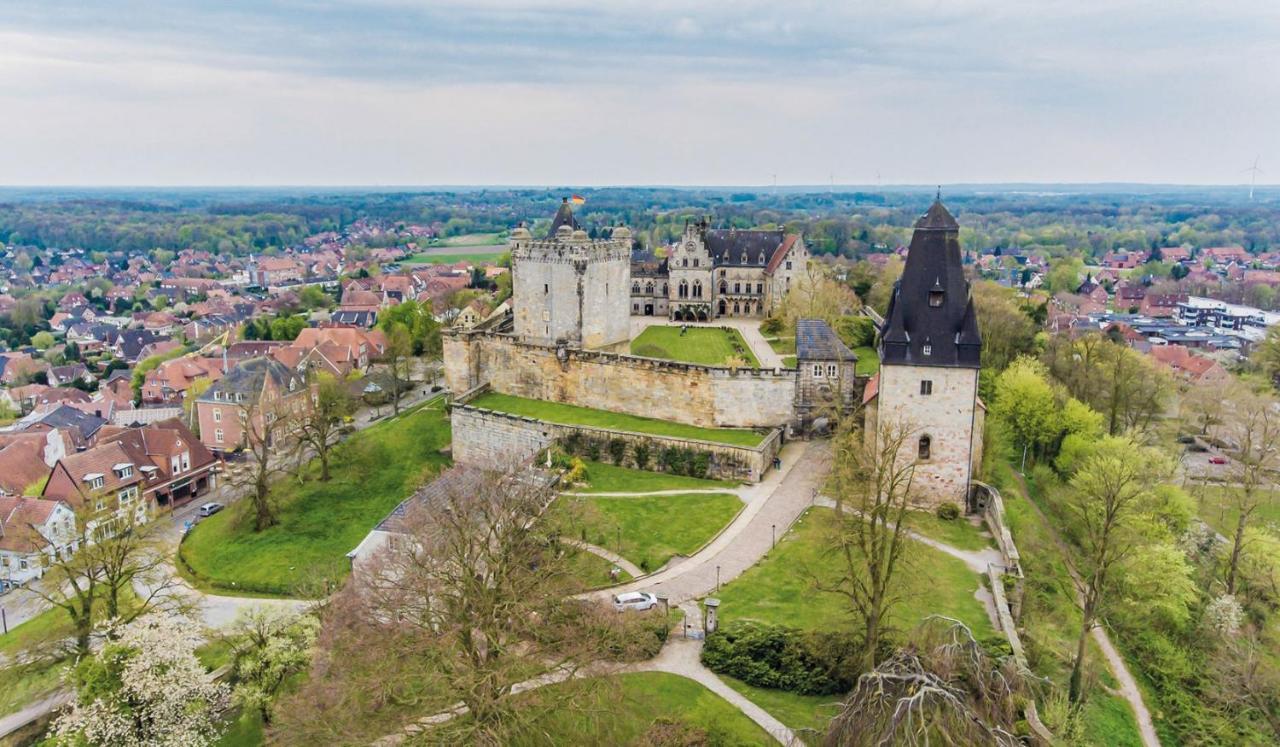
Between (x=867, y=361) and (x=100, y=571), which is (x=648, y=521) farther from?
(x=867, y=361)

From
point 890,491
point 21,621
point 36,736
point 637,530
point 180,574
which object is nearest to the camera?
point 890,491

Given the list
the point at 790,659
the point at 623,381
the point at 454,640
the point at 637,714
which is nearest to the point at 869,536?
the point at 790,659

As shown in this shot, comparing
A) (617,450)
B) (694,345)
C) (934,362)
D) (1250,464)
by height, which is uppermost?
(934,362)

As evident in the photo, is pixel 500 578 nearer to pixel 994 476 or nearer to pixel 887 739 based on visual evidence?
pixel 887 739

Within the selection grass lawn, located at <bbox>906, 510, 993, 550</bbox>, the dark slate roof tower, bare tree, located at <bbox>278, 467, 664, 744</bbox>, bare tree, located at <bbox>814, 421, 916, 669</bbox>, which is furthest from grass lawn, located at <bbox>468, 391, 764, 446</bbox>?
bare tree, located at <bbox>278, 467, 664, 744</bbox>

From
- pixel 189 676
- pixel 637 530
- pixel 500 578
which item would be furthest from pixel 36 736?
pixel 637 530
